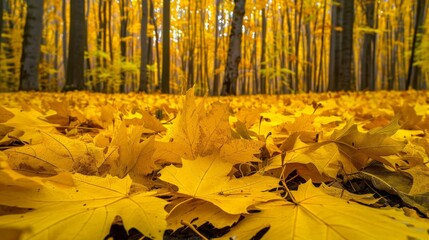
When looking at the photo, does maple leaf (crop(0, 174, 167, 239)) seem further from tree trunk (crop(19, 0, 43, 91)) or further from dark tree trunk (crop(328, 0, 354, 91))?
dark tree trunk (crop(328, 0, 354, 91))

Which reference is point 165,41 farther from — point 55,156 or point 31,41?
point 55,156

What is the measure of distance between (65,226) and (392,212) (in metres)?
0.49

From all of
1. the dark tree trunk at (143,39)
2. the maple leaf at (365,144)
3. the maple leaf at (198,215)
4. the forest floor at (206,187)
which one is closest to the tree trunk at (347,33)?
the dark tree trunk at (143,39)

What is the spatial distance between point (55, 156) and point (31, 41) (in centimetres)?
896

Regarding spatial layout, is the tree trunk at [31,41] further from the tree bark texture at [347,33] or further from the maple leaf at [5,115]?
the maple leaf at [5,115]

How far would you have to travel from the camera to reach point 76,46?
997 centimetres

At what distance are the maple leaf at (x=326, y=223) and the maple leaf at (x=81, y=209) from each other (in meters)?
0.13

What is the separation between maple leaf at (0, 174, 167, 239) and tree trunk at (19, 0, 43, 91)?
9.09 m

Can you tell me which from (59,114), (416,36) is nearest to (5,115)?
(59,114)

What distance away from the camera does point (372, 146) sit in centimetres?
86

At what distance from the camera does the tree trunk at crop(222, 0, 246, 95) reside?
8391 mm

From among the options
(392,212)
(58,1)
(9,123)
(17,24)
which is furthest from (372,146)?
(58,1)

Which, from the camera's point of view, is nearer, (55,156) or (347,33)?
(55,156)

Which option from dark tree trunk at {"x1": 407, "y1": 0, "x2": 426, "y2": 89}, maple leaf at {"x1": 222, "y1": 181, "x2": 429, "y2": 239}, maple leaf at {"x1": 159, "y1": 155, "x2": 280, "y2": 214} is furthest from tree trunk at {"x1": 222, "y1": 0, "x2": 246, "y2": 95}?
maple leaf at {"x1": 222, "y1": 181, "x2": 429, "y2": 239}
